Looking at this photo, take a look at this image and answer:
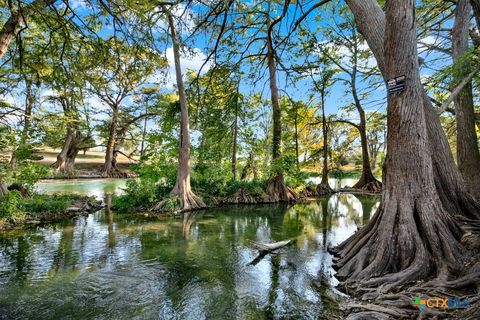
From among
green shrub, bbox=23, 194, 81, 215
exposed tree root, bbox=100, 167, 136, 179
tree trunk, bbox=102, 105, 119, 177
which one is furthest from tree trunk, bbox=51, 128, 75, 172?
green shrub, bbox=23, 194, 81, 215

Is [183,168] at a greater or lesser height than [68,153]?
lesser

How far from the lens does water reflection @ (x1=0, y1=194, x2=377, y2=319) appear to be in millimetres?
3279

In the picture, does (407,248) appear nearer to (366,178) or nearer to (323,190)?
(323,190)

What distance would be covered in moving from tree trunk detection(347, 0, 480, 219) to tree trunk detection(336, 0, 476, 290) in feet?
0.90

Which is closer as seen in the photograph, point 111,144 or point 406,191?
point 406,191

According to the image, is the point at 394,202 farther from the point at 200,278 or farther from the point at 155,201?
the point at 155,201

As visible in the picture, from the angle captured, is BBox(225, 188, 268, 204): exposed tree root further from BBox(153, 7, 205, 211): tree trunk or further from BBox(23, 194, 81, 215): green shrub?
BBox(23, 194, 81, 215): green shrub

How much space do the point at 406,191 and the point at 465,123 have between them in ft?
13.0

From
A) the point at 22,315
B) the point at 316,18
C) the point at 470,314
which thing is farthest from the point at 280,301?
the point at 316,18

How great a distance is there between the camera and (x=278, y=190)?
13.1 metres

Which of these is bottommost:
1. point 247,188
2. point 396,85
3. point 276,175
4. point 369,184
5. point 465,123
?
point 247,188

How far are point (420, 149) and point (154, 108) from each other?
2425cm

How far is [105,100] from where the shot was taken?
23609mm

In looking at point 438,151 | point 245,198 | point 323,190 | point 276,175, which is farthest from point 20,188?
point 323,190
